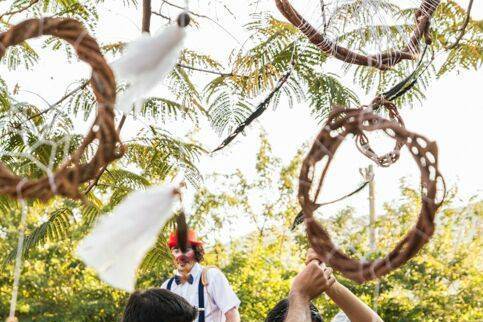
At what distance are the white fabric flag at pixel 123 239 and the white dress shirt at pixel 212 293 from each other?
2.02 meters

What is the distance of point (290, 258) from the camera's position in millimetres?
10102

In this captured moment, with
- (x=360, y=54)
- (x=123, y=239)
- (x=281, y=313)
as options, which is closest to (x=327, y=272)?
(x=281, y=313)

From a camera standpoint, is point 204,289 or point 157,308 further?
point 204,289

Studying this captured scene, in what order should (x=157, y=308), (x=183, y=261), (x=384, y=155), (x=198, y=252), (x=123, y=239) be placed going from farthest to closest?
(x=198, y=252)
(x=183, y=261)
(x=157, y=308)
(x=384, y=155)
(x=123, y=239)

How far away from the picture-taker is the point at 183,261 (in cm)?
309

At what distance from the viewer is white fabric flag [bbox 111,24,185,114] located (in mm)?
1165

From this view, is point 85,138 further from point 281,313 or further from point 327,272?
point 281,313

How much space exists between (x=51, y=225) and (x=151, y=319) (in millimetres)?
1202

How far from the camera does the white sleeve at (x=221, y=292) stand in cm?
312

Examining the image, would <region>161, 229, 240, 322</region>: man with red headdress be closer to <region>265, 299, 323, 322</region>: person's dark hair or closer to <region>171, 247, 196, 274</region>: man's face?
<region>171, 247, 196, 274</region>: man's face

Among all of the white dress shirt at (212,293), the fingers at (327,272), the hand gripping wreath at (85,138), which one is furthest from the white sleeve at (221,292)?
the hand gripping wreath at (85,138)

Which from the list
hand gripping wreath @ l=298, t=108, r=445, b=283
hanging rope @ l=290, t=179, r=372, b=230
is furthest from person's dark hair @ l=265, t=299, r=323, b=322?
hand gripping wreath @ l=298, t=108, r=445, b=283

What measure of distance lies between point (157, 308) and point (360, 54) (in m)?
0.86

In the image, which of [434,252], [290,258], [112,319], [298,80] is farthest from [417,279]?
[298,80]
